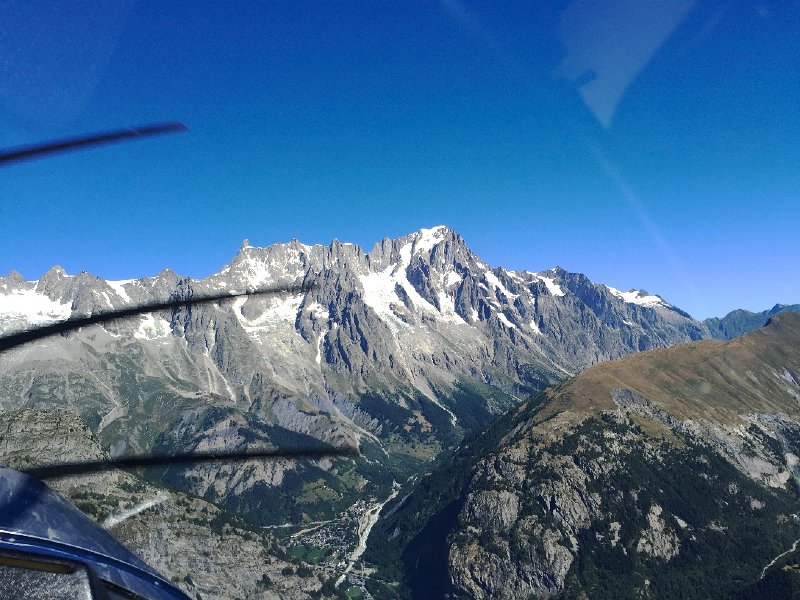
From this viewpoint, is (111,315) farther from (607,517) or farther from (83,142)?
(607,517)

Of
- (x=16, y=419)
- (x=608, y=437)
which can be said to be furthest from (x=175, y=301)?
(x=608, y=437)

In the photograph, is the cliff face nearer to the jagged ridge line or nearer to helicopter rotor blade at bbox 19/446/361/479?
helicopter rotor blade at bbox 19/446/361/479

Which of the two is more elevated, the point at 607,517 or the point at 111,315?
the point at 111,315

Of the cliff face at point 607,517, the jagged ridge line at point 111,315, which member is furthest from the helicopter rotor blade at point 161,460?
the cliff face at point 607,517

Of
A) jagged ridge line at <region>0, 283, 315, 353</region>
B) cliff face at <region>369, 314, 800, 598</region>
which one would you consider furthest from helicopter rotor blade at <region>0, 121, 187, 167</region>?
cliff face at <region>369, 314, 800, 598</region>

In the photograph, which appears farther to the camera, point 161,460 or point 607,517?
point 607,517

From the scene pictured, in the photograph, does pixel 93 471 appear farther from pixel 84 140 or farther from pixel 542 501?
pixel 542 501

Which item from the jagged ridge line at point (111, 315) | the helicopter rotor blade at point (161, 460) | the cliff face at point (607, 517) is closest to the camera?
the jagged ridge line at point (111, 315)

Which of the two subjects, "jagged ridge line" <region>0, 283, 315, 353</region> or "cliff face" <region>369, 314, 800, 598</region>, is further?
"cliff face" <region>369, 314, 800, 598</region>

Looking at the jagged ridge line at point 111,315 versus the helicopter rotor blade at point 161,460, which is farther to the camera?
the helicopter rotor blade at point 161,460

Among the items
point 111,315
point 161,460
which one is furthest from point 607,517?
point 111,315

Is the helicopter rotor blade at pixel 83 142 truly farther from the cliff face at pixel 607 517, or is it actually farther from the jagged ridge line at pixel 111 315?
the cliff face at pixel 607 517

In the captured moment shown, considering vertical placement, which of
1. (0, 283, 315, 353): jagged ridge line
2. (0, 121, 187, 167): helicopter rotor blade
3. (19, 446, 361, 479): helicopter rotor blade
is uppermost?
(0, 121, 187, 167): helicopter rotor blade
